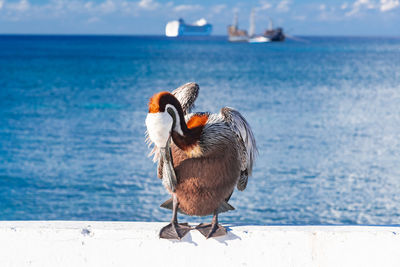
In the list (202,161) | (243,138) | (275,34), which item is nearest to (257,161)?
(243,138)

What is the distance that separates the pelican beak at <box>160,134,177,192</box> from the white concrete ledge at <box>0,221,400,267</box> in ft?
0.72

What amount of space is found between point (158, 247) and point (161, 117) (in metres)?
0.65

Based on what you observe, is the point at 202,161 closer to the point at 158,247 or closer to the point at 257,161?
the point at 158,247

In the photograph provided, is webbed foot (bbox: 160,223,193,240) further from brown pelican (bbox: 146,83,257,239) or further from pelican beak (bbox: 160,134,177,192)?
pelican beak (bbox: 160,134,177,192)

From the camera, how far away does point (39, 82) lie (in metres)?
34.7

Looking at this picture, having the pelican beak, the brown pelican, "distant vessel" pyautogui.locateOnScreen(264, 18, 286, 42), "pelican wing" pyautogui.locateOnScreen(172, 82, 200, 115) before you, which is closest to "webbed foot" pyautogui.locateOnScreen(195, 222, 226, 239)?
the brown pelican

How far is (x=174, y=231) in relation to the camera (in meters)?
2.35

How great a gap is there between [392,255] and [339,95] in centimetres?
2647

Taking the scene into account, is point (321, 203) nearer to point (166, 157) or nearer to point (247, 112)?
point (166, 157)

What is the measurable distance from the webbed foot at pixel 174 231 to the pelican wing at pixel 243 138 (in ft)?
1.15

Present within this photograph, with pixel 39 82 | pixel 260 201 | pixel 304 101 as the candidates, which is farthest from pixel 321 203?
pixel 39 82

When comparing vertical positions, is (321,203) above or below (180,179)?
below

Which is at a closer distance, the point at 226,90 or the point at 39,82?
the point at 226,90

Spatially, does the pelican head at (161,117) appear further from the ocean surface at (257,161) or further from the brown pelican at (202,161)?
the ocean surface at (257,161)
